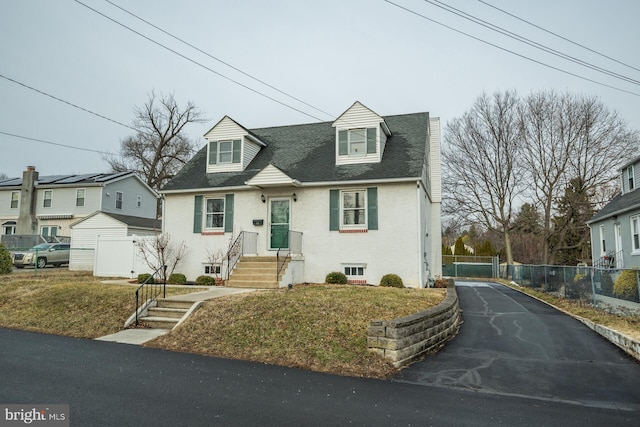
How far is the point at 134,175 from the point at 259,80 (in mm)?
25919

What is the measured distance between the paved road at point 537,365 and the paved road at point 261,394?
49 mm

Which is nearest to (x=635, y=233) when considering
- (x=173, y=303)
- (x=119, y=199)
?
(x=173, y=303)

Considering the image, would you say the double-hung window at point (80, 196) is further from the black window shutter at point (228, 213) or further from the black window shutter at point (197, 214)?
the black window shutter at point (228, 213)

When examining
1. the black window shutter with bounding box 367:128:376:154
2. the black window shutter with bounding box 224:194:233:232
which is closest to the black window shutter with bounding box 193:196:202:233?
the black window shutter with bounding box 224:194:233:232

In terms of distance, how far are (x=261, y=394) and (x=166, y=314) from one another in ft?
18.2

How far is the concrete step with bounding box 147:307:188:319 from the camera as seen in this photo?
384 inches

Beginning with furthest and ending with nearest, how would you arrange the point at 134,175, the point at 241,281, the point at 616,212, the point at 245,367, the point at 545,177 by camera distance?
the point at 134,175 → the point at 545,177 → the point at 616,212 → the point at 241,281 → the point at 245,367

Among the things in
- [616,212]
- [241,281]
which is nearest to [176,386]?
[241,281]

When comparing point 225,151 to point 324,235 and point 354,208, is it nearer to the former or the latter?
point 324,235

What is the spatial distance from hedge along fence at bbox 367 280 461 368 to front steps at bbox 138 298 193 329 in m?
4.97

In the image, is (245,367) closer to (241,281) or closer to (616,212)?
(241,281)

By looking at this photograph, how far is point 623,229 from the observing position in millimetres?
20219

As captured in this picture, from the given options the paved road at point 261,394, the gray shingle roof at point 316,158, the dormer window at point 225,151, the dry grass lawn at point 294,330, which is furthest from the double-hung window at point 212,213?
the paved road at point 261,394

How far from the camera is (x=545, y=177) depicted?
3266cm
